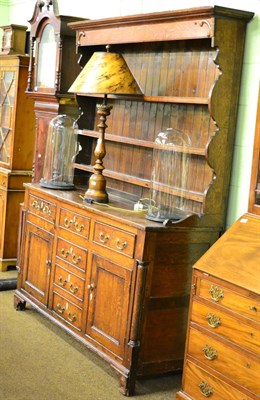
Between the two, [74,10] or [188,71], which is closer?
[188,71]

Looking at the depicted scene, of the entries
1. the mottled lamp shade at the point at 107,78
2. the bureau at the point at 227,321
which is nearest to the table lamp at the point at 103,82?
the mottled lamp shade at the point at 107,78

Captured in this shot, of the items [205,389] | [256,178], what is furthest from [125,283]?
[256,178]

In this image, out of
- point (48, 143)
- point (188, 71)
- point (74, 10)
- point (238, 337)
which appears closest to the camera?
point (238, 337)

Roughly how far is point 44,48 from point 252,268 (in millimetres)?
2795

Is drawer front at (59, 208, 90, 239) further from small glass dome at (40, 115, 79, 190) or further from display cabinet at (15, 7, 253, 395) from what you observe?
small glass dome at (40, 115, 79, 190)

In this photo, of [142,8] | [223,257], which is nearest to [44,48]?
[142,8]

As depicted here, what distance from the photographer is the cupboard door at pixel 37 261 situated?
430 centimetres

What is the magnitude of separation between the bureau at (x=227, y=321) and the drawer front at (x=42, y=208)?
140 cm

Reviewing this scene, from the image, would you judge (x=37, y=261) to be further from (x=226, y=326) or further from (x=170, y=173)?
(x=226, y=326)

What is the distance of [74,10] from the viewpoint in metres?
5.19

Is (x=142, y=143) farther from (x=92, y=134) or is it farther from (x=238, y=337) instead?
(x=238, y=337)

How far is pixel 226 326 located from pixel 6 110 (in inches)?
136

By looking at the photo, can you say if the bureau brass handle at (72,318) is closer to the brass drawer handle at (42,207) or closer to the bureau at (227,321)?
the brass drawer handle at (42,207)

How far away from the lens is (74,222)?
3.97 metres
